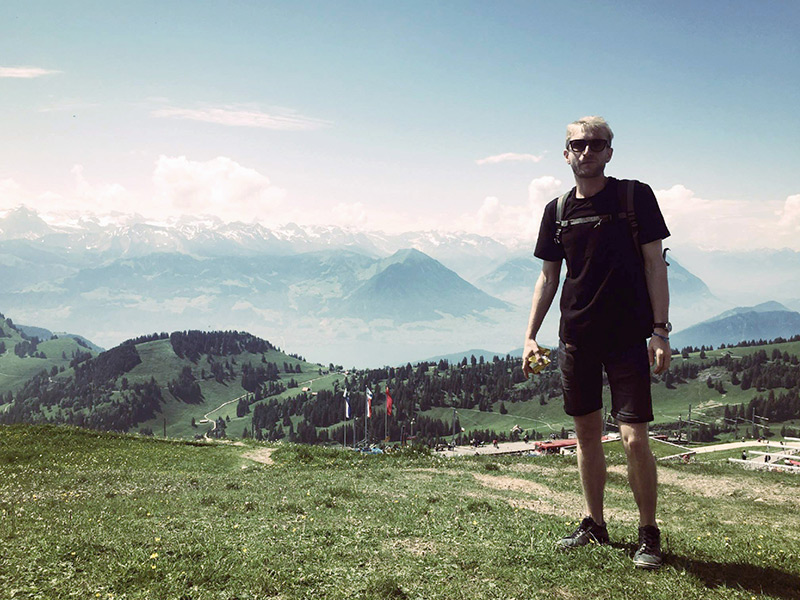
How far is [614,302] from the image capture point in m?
7.29

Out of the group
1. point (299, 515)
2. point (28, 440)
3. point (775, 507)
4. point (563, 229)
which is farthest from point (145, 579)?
point (28, 440)

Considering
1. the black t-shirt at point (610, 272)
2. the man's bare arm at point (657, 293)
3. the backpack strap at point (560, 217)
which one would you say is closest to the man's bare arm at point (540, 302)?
the backpack strap at point (560, 217)

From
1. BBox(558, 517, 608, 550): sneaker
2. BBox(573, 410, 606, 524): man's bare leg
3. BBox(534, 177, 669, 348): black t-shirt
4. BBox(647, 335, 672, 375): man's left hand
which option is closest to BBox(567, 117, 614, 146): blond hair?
BBox(534, 177, 669, 348): black t-shirt

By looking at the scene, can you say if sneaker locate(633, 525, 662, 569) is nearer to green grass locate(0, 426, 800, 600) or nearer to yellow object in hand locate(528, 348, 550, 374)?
green grass locate(0, 426, 800, 600)

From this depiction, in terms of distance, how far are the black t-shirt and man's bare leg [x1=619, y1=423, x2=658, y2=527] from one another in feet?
3.58

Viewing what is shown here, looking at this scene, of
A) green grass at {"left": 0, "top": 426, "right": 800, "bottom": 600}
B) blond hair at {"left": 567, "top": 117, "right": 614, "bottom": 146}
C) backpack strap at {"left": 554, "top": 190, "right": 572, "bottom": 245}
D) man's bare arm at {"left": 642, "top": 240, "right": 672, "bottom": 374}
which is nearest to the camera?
green grass at {"left": 0, "top": 426, "right": 800, "bottom": 600}

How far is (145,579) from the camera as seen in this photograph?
7.09 metres

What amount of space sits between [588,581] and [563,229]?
14.7 ft

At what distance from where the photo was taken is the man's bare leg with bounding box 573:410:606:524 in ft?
25.9

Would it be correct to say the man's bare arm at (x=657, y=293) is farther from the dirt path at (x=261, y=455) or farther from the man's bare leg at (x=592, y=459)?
the dirt path at (x=261, y=455)

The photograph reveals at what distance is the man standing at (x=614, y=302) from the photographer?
7105mm

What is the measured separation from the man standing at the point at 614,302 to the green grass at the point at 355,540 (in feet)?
3.23

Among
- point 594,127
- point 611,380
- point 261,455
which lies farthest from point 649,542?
point 261,455

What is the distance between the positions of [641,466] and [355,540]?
14.8 ft
